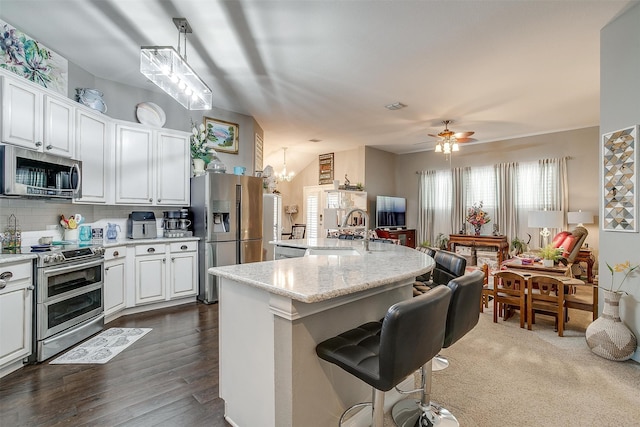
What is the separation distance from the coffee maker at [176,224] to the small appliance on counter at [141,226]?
172 mm

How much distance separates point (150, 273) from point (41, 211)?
4.07 ft

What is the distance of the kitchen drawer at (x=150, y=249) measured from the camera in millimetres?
3648

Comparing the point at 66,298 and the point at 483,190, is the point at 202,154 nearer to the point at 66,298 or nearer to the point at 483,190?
the point at 66,298

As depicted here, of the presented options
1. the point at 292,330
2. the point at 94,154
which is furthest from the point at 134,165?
the point at 292,330

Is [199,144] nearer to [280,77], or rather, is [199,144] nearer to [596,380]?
[280,77]

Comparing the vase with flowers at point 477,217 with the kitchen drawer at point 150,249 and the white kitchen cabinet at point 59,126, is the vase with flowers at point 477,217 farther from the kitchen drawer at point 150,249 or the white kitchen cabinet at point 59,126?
the white kitchen cabinet at point 59,126

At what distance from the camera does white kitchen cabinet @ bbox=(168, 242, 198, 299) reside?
3906mm

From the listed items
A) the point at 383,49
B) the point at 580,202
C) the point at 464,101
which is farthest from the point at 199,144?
the point at 580,202

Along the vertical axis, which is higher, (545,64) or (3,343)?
(545,64)

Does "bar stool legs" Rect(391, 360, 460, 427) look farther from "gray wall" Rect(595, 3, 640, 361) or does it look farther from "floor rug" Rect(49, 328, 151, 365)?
"floor rug" Rect(49, 328, 151, 365)

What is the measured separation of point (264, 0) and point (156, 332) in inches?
126

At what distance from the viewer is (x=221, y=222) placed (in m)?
4.22

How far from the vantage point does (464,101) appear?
442cm

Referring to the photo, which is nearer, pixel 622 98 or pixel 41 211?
pixel 622 98
